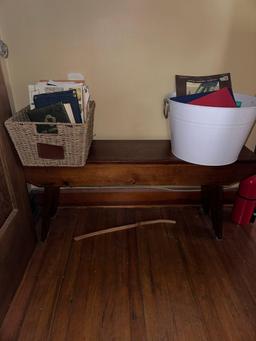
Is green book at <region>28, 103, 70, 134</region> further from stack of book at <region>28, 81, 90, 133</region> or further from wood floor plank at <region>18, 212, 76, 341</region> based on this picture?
wood floor plank at <region>18, 212, 76, 341</region>

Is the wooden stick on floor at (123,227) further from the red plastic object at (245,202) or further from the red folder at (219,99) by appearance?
the red folder at (219,99)

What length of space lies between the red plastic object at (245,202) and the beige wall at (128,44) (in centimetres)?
48

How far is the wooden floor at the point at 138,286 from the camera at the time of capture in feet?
2.74

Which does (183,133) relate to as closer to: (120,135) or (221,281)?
(120,135)

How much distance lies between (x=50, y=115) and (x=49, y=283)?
0.69m

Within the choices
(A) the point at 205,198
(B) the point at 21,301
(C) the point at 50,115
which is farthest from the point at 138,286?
(C) the point at 50,115

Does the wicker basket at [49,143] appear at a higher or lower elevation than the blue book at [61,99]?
lower

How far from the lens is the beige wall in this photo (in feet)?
3.46

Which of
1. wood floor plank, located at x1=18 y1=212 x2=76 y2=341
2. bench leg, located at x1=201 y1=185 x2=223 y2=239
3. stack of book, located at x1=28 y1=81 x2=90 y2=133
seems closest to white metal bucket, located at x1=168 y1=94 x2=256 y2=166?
bench leg, located at x1=201 y1=185 x2=223 y2=239

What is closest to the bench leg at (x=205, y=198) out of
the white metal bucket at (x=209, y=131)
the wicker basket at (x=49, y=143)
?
the white metal bucket at (x=209, y=131)

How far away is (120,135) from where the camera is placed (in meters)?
1.30

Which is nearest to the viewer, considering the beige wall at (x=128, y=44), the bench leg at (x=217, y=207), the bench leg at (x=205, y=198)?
the beige wall at (x=128, y=44)

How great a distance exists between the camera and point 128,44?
1.11 meters

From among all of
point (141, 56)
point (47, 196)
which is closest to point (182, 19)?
point (141, 56)
